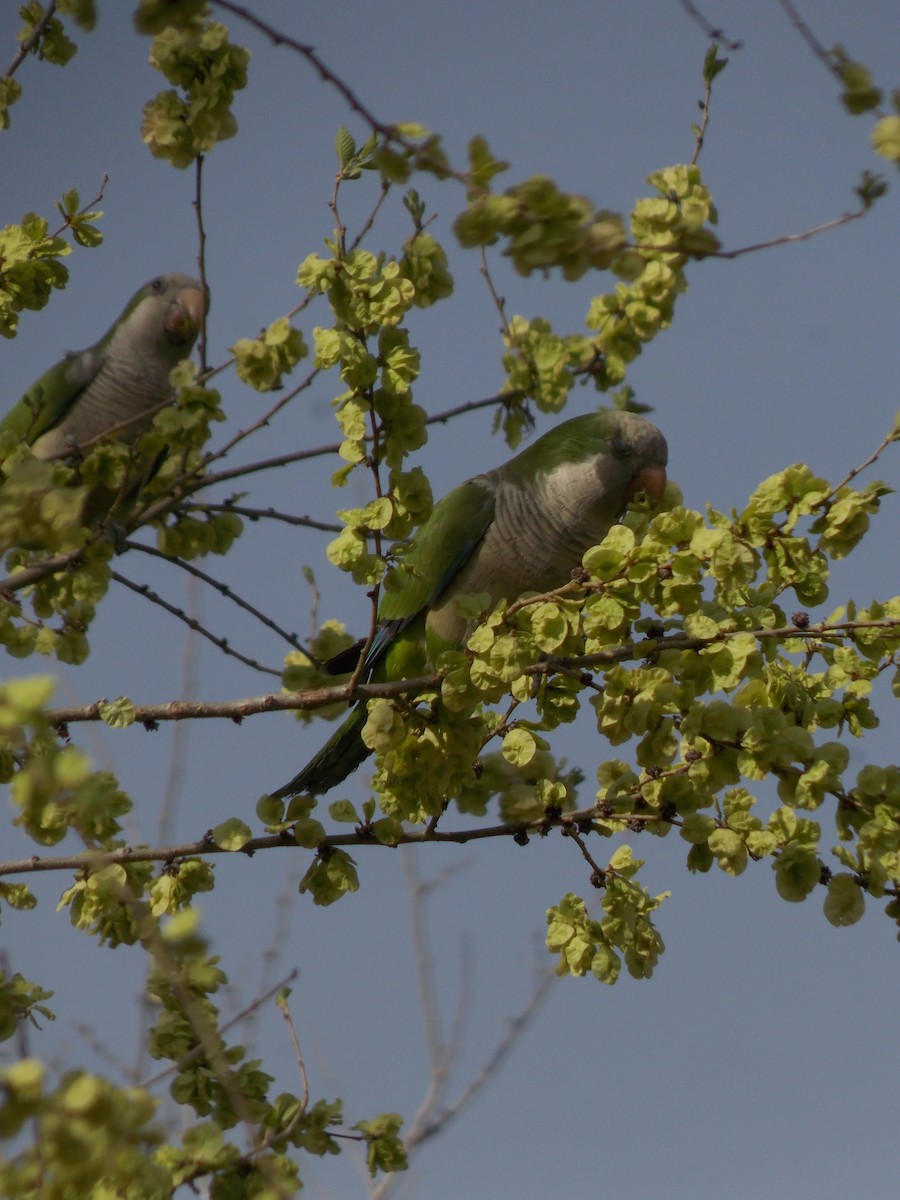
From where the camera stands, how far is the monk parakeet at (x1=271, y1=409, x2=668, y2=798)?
4168 millimetres

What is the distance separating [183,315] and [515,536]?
1621 millimetres

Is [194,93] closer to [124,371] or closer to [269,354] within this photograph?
[269,354]

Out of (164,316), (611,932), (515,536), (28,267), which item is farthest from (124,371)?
(611,932)

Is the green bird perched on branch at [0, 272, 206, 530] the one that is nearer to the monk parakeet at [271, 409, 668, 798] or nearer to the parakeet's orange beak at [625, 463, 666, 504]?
the monk parakeet at [271, 409, 668, 798]

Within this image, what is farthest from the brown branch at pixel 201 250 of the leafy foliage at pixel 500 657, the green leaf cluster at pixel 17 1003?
the green leaf cluster at pixel 17 1003

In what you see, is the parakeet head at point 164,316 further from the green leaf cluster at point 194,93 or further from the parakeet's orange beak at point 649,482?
the green leaf cluster at point 194,93

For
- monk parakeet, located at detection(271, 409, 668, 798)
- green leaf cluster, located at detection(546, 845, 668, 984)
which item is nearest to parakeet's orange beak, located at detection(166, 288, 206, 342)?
monk parakeet, located at detection(271, 409, 668, 798)

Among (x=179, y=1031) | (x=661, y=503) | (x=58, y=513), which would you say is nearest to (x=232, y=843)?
(x=179, y=1031)

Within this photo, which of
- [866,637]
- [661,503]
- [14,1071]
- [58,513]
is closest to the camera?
[14,1071]

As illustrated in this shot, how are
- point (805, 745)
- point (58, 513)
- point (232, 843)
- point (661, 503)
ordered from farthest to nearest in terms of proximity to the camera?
point (661, 503) → point (232, 843) → point (805, 745) → point (58, 513)

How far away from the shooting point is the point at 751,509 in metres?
2.62

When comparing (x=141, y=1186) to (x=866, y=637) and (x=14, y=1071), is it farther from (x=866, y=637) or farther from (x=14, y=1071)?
(x=866, y=637)

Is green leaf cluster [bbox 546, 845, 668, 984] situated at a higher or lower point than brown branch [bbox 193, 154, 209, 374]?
lower

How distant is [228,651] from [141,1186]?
Answer: 4.35 ft
